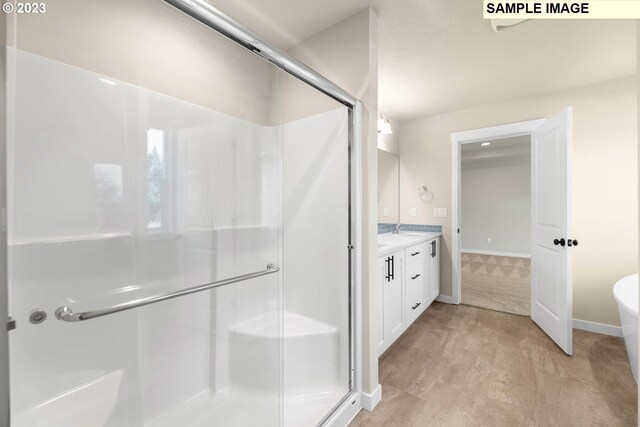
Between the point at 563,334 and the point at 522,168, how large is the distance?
4720 mm

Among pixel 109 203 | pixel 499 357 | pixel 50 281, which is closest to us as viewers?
pixel 50 281

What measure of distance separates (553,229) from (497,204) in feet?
14.1

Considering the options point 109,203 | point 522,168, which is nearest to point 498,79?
point 109,203

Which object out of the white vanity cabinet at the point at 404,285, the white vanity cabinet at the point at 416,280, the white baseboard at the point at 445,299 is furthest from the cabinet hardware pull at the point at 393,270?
→ the white baseboard at the point at 445,299

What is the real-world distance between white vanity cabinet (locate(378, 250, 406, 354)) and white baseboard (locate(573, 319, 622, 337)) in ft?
5.86

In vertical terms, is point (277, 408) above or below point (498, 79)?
below

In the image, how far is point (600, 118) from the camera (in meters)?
2.53

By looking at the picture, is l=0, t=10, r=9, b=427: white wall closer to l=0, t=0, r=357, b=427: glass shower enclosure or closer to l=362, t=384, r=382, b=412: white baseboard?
l=0, t=0, r=357, b=427: glass shower enclosure

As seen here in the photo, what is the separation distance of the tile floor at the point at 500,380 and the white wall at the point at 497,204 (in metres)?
3.81

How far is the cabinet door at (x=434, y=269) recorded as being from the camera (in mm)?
3129

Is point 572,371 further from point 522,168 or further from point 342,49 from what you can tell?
point 522,168

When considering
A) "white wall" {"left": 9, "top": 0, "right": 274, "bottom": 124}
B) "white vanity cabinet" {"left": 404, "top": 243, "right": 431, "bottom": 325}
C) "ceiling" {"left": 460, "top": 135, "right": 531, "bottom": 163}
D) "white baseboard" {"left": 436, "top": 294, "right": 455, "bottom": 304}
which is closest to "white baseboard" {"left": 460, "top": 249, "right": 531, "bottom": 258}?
"ceiling" {"left": 460, "top": 135, "right": 531, "bottom": 163}

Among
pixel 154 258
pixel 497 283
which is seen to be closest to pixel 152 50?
pixel 154 258

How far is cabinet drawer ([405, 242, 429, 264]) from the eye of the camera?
2490mm
